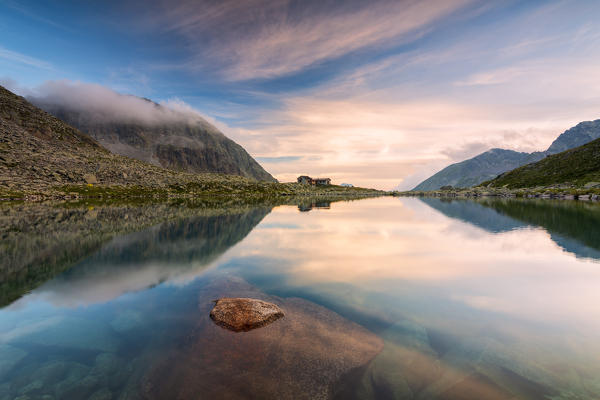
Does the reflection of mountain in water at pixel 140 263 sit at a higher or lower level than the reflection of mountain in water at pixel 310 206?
lower

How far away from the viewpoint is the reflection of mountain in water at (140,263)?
15445mm

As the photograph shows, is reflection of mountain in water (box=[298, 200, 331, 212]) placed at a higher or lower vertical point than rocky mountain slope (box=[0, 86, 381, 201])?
lower

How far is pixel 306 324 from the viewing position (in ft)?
38.1

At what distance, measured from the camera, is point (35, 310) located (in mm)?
12789

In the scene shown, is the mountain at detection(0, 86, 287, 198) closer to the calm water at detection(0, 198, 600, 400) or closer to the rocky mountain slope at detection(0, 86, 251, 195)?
the rocky mountain slope at detection(0, 86, 251, 195)

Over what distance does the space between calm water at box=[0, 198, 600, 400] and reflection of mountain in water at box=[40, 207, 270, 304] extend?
0.17 metres

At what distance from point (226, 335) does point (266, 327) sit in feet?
5.35

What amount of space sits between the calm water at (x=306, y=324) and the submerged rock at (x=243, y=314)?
49 cm

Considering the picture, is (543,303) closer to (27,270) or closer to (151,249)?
(151,249)

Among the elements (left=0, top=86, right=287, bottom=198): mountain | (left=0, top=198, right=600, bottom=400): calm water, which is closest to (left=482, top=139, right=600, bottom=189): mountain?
(left=0, top=86, right=287, bottom=198): mountain

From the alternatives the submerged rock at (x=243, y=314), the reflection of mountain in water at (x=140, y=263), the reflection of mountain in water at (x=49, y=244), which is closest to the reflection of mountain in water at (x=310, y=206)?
the reflection of mountain in water at (x=49, y=244)

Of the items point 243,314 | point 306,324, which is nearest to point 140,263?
point 243,314

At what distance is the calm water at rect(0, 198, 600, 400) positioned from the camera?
7.82 metres

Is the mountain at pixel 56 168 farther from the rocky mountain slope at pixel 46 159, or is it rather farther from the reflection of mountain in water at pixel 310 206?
the reflection of mountain in water at pixel 310 206
